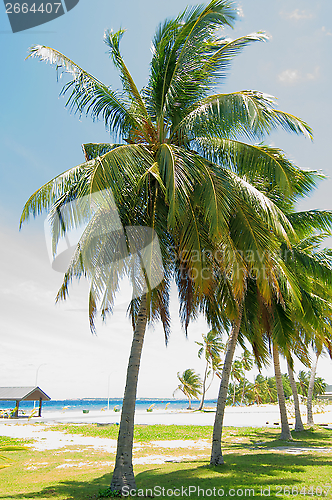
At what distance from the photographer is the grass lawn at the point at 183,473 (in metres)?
6.67

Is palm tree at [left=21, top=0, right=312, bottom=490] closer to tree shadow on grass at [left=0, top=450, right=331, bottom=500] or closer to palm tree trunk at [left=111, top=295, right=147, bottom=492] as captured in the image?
palm tree trunk at [left=111, top=295, right=147, bottom=492]

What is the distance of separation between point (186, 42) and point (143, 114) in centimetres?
188

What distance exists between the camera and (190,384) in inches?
2324

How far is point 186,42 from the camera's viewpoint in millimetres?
7910

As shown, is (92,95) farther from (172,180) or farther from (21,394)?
(21,394)

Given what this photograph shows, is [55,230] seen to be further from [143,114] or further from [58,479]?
[58,479]

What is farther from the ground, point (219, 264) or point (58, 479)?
point (219, 264)

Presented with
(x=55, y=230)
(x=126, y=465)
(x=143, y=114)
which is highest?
(x=143, y=114)

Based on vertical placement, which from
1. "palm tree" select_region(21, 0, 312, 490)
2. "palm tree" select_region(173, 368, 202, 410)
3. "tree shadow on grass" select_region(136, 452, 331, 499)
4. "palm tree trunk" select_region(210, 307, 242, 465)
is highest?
"palm tree" select_region(21, 0, 312, 490)

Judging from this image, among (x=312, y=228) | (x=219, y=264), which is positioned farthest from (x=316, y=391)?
(x=219, y=264)

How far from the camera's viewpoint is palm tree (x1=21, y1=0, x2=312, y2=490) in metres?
7.05

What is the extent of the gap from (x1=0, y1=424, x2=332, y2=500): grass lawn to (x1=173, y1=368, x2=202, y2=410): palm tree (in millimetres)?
46725

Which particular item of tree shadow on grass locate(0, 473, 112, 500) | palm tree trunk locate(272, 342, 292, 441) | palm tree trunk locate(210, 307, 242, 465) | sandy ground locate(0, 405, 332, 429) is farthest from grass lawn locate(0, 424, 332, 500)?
sandy ground locate(0, 405, 332, 429)

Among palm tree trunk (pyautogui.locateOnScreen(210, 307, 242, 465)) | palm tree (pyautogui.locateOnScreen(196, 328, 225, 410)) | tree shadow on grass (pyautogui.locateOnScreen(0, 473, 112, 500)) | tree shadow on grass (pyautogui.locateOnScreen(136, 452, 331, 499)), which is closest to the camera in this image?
tree shadow on grass (pyautogui.locateOnScreen(0, 473, 112, 500))
